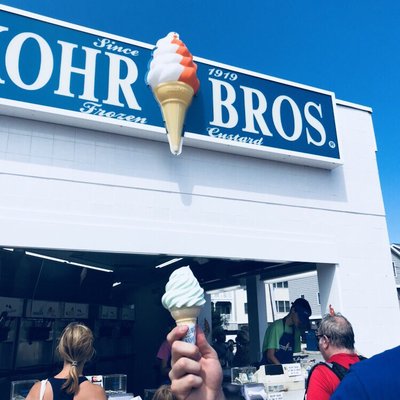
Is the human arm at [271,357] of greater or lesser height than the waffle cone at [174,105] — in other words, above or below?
below

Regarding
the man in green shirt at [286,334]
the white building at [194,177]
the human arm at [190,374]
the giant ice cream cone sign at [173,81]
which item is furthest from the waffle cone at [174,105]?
the human arm at [190,374]

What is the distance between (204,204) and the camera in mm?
6426

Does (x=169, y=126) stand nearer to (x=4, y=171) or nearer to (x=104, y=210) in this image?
(x=104, y=210)

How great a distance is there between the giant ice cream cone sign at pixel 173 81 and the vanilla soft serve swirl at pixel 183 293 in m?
3.90

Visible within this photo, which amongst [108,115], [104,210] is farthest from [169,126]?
[104,210]

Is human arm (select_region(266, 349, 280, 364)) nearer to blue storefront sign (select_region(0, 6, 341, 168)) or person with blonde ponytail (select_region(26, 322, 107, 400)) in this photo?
blue storefront sign (select_region(0, 6, 341, 168))

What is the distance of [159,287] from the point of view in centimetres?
1406

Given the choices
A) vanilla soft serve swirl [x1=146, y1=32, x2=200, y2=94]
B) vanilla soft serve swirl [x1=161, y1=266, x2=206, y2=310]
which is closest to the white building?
vanilla soft serve swirl [x1=146, y1=32, x2=200, y2=94]

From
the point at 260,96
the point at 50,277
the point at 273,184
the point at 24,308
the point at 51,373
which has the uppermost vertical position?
the point at 260,96

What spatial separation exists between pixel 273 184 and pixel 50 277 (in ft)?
24.2

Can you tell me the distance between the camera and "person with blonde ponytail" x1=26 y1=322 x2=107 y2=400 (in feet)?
10.5

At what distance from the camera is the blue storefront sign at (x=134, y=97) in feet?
18.1

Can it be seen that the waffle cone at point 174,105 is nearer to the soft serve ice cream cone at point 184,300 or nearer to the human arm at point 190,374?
the soft serve ice cream cone at point 184,300

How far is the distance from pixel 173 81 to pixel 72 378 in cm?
410
